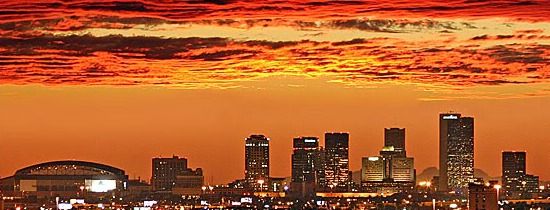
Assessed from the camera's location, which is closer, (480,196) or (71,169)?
(480,196)

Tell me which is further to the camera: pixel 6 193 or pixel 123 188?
pixel 123 188

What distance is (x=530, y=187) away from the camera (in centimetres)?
15075

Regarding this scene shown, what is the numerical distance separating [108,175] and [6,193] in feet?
59.0

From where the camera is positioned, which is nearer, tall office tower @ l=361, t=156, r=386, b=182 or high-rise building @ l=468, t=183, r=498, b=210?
high-rise building @ l=468, t=183, r=498, b=210

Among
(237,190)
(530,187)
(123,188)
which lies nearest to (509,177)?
(530,187)

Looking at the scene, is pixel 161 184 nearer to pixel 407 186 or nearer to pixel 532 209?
pixel 407 186

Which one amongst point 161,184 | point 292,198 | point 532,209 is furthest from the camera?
point 161,184

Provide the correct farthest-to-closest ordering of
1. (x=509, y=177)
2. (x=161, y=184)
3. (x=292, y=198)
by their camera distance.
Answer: (x=161, y=184) < (x=509, y=177) < (x=292, y=198)

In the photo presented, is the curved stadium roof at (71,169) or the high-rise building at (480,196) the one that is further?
the curved stadium roof at (71,169)

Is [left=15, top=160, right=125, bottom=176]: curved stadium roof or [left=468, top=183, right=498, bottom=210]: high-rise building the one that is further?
[left=15, top=160, right=125, bottom=176]: curved stadium roof

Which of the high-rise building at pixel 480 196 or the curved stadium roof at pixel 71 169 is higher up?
the curved stadium roof at pixel 71 169

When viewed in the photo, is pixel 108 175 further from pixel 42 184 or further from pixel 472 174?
pixel 472 174

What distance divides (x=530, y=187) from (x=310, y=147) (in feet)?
74.5

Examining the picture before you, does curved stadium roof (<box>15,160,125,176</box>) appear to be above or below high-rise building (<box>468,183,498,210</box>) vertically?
above
